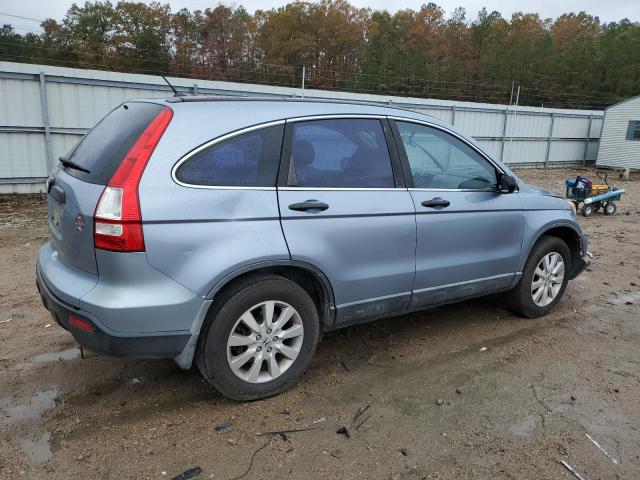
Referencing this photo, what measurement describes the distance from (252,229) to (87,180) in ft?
3.04

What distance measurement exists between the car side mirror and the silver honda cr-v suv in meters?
0.15

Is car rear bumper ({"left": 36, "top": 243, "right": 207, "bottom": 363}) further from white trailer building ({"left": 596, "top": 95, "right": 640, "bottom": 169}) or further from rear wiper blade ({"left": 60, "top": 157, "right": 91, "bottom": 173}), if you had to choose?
white trailer building ({"left": 596, "top": 95, "right": 640, "bottom": 169})

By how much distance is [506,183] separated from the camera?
13.2ft

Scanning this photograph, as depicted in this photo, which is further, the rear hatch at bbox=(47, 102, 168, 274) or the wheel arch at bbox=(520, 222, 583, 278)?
the wheel arch at bbox=(520, 222, 583, 278)

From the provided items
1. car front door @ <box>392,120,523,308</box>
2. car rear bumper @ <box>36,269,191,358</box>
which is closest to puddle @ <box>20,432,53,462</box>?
car rear bumper @ <box>36,269,191,358</box>

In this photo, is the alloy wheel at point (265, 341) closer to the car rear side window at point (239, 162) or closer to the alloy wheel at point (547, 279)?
the car rear side window at point (239, 162)

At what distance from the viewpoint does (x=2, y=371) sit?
3436 millimetres

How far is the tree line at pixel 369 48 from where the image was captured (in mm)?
32938

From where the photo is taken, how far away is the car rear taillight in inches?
98.9

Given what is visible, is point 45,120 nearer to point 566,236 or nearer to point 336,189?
point 336,189

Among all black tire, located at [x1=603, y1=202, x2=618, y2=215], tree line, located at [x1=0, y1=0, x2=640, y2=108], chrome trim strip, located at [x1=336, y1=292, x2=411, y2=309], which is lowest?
black tire, located at [x1=603, y1=202, x2=618, y2=215]

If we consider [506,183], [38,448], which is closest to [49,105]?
[38,448]

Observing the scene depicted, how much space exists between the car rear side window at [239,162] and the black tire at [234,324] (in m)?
0.58

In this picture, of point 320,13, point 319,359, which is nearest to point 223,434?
point 319,359
